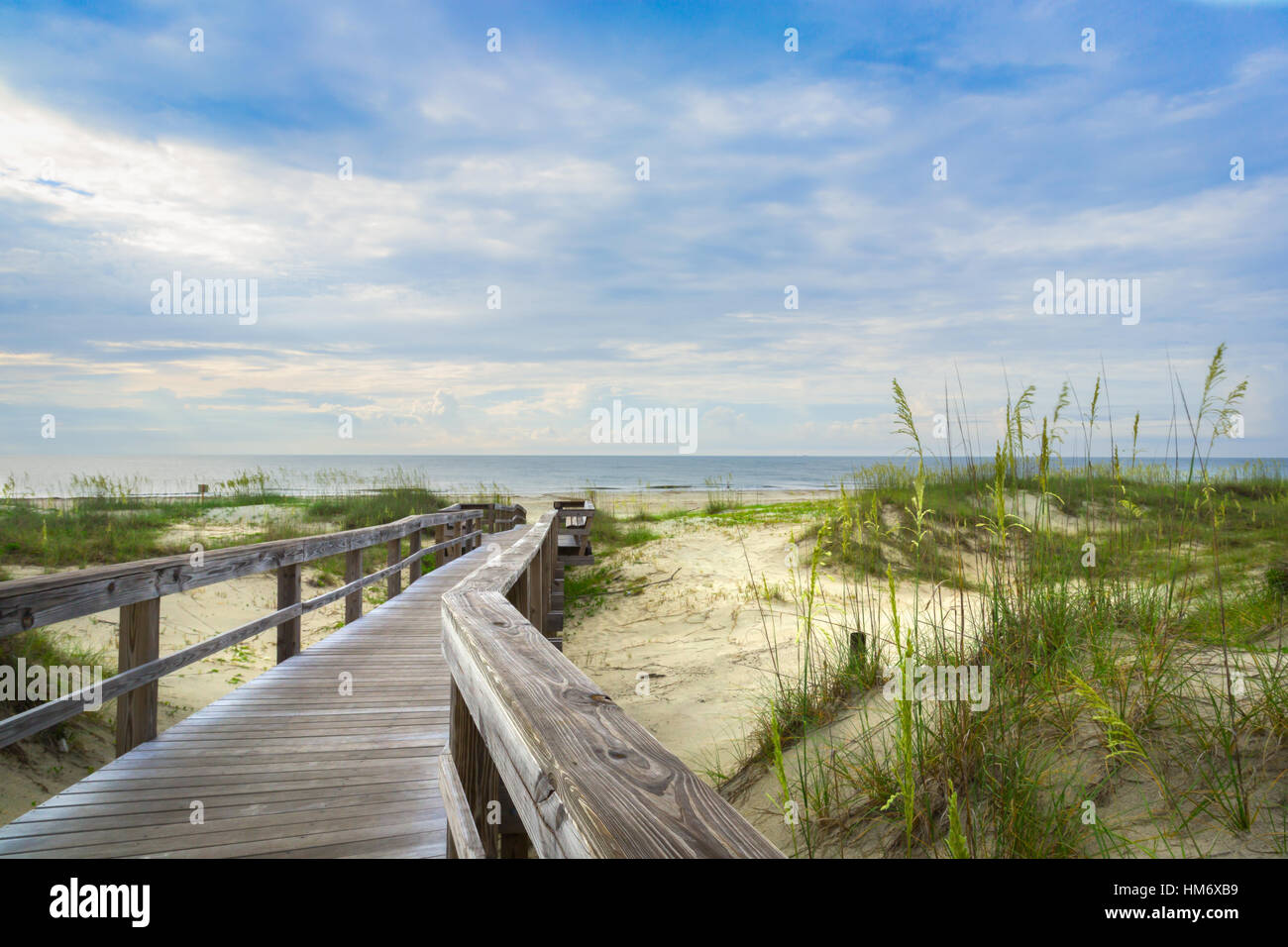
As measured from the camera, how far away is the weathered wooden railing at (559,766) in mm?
764

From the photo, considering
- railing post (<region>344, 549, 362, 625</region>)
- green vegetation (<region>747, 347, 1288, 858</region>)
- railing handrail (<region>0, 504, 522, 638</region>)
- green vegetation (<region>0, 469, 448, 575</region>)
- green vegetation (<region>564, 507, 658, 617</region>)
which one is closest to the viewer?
green vegetation (<region>747, 347, 1288, 858</region>)

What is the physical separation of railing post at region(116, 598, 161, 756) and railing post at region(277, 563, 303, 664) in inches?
59.8

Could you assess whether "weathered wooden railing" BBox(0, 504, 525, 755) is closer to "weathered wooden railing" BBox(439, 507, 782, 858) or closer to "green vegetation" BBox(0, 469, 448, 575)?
"weathered wooden railing" BBox(439, 507, 782, 858)

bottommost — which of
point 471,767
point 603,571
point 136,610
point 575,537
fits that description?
point 603,571

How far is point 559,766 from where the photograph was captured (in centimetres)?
93

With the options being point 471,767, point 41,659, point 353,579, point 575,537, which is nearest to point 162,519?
point 575,537

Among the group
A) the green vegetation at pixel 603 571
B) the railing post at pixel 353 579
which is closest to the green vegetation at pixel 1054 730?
the railing post at pixel 353 579

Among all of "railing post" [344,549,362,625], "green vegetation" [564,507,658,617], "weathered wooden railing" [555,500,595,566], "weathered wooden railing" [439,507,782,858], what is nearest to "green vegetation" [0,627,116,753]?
"railing post" [344,549,362,625]

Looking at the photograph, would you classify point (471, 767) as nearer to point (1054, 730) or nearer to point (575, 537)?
point (1054, 730)

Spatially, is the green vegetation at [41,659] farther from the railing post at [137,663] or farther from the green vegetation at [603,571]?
the green vegetation at [603,571]

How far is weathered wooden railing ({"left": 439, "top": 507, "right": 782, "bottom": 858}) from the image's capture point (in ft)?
2.51

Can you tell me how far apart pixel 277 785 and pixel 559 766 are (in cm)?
257
